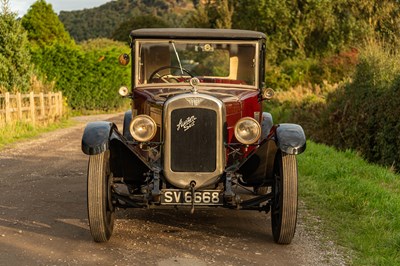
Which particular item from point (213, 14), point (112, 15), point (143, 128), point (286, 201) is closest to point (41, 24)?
point (213, 14)

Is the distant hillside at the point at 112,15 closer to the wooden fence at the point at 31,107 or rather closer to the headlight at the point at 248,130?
the wooden fence at the point at 31,107

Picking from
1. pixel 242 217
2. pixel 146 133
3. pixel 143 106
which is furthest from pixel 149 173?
pixel 242 217

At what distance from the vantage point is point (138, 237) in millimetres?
6863

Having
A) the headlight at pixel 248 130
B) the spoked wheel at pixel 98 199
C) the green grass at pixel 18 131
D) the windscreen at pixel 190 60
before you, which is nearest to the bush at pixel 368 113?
the windscreen at pixel 190 60

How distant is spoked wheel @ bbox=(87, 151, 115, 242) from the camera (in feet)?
21.3

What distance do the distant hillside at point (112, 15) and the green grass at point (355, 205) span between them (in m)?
88.9

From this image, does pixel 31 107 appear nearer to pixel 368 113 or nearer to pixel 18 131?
pixel 18 131

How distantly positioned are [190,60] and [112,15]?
108521mm

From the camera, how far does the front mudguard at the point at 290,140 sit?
6645 millimetres

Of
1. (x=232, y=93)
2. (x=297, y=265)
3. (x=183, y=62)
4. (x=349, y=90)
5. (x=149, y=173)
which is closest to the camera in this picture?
(x=297, y=265)

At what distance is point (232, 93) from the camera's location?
7.68 metres

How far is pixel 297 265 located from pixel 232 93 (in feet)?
7.89

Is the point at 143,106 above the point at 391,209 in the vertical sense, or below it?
above

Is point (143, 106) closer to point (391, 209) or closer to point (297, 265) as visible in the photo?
point (297, 265)
